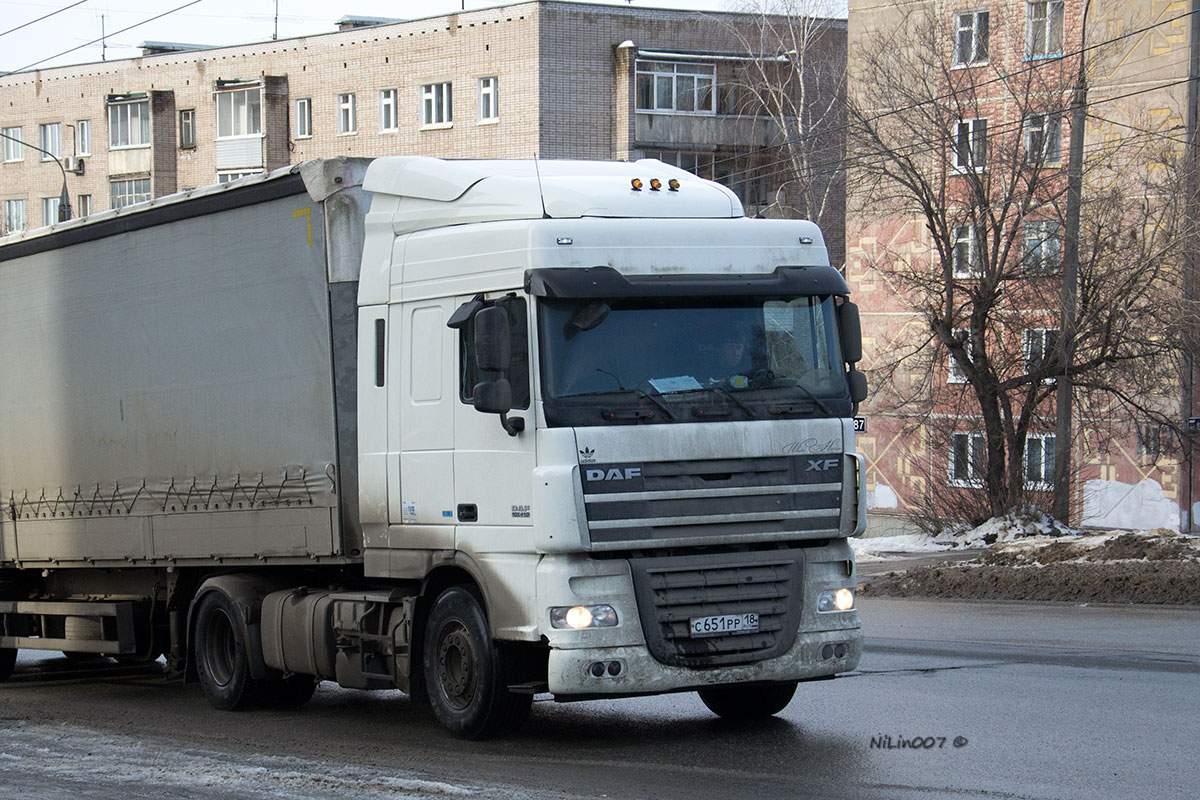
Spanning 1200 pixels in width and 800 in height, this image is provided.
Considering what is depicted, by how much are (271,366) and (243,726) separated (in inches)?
92.2

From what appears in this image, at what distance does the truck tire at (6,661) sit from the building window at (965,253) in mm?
17740

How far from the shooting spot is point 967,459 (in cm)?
2841

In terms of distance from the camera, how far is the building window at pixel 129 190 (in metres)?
63.1

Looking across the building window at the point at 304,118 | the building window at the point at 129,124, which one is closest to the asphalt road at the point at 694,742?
the building window at the point at 304,118

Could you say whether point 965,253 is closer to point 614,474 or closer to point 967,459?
point 967,459

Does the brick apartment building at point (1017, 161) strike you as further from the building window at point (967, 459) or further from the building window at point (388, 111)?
the building window at point (388, 111)

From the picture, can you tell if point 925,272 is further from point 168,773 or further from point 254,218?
point 168,773

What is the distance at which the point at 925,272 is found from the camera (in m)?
27.7

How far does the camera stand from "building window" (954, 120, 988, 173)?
27578 mm

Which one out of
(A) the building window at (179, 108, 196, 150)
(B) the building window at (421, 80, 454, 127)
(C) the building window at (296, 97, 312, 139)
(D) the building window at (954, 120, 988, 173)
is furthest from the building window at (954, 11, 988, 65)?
(A) the building window at (179, 108, 196, 150)

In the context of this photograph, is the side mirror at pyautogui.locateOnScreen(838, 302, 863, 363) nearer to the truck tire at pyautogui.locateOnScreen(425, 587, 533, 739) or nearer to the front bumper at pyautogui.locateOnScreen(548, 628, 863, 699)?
the front bumper at pyautogui.locateOnScreen(548, 628, 863, 699)

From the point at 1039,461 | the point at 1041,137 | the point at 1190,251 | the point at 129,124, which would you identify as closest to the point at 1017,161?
the point at 1041,137

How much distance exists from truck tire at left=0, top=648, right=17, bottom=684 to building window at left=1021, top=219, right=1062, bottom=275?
712 inches

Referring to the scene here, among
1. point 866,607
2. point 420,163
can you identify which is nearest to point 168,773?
point 420,163
